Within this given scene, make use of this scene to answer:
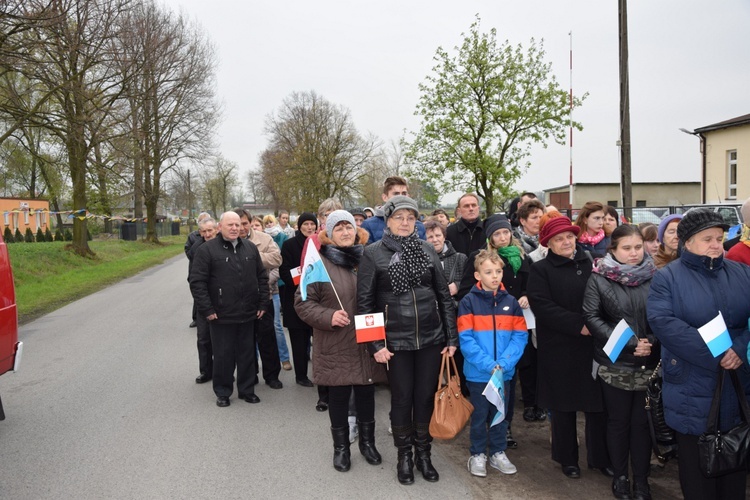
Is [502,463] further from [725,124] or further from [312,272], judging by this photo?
[725,124]

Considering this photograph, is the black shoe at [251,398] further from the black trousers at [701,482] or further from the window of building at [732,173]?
the window of building at [732,173]

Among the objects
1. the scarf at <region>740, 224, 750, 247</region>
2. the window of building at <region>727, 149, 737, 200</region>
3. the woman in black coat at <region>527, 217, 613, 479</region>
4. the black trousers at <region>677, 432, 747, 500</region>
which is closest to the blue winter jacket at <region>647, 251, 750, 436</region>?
the black trousers at <region>677, 432, 747, 500</region>

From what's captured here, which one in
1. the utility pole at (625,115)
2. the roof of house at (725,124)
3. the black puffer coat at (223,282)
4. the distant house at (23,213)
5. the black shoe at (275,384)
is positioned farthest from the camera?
the distant house at (23,213)

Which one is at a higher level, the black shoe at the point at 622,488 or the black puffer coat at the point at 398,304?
the black puffer coat at the point at 398,304

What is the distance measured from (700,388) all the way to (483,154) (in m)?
20.9

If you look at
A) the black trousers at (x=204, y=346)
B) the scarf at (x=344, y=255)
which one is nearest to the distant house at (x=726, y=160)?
the black trousers at (x=204, y=346)

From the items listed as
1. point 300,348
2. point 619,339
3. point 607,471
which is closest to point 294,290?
point 300,348

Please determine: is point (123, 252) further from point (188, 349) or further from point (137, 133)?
point (188, 349)

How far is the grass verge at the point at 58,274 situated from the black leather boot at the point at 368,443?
9.62 meters

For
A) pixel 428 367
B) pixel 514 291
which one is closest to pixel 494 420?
pixel 428 367

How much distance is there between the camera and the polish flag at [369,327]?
3963mm

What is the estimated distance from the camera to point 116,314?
1170 cm

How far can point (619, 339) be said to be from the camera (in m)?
3.60

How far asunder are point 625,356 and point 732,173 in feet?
76.6
